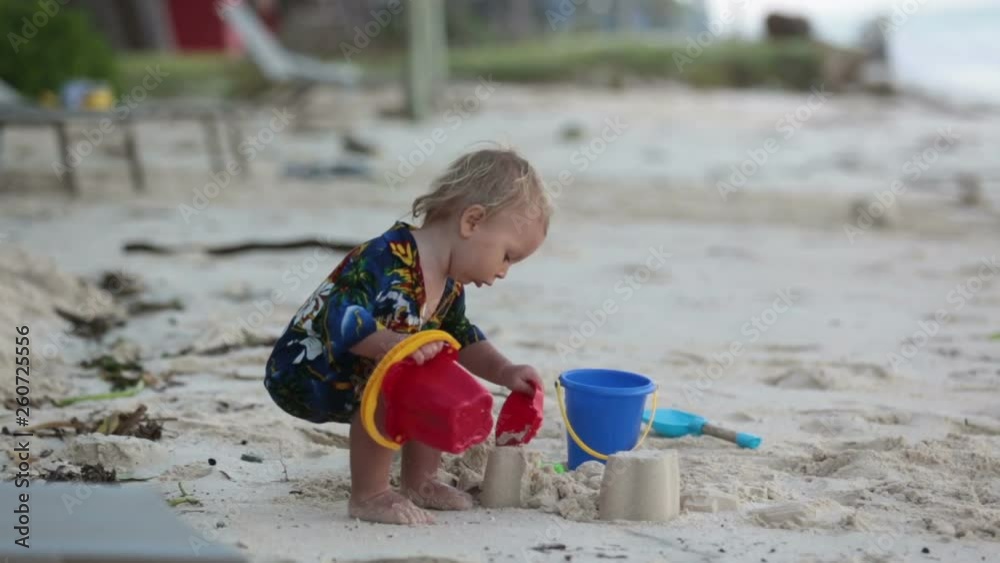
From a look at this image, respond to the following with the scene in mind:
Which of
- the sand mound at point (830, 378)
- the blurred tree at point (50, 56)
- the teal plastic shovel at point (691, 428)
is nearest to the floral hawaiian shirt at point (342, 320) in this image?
the teal plastic shovel at point (691, 428)

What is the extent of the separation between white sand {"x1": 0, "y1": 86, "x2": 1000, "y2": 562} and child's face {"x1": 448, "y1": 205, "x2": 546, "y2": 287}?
463mm

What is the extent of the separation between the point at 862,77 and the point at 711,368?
13.0 m

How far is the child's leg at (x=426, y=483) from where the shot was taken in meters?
2.39

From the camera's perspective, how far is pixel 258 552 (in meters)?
2.01

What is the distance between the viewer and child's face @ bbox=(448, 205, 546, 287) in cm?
239

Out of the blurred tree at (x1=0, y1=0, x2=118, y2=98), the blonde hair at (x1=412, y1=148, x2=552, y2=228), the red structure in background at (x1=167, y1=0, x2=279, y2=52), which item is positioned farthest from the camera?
the red structure in background at (x1=167, y1=0, x2=279, y2=52)

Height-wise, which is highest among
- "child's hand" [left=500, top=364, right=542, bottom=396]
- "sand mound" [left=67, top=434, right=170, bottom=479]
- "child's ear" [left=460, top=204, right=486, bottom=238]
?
"child's ear" [left=460, top=204, right=486, bottom=238]

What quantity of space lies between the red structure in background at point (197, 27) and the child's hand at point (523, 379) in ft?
48.5

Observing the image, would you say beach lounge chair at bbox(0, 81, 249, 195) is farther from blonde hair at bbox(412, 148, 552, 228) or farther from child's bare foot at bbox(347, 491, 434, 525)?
child's bare foot at bbox(347, 491, 434, 525)

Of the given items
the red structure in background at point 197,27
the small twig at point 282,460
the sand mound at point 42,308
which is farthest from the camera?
the red structure in background at point 197,27

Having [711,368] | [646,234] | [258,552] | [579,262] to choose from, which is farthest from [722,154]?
[258,552]

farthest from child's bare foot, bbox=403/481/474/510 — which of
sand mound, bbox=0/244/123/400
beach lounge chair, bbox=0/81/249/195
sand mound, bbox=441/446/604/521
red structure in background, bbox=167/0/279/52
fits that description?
red structure in background, bbox=167/0/279/52

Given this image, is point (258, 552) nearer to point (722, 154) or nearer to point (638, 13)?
point (722, 154)

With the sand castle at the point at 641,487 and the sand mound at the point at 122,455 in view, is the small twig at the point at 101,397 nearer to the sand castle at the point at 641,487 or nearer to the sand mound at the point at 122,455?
the sand mound at the point at 122,455
